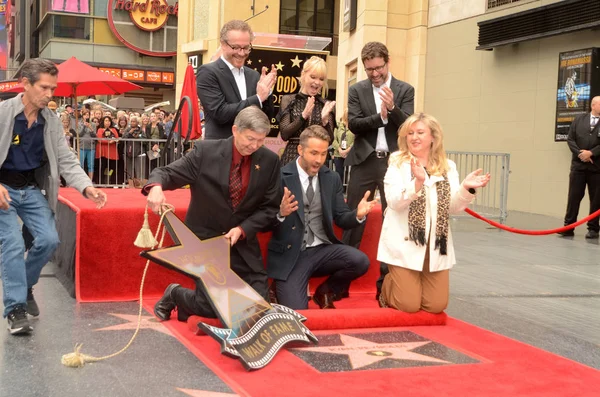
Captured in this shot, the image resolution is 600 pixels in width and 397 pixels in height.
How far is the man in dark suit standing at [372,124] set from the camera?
20.5ft

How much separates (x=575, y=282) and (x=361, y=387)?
4.36m

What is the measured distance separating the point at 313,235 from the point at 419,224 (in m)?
0.85

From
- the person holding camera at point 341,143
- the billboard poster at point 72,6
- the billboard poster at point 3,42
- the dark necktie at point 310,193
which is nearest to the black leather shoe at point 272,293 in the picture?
the dark necktie at point 310,193

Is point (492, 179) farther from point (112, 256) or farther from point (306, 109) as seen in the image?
point (112, 256)

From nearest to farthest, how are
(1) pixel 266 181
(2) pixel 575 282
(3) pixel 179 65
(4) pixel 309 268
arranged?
(1) pixel 266 181 < (4) pixel 309 268 < (2) pixel 575 282 < (3) pixel 179 65

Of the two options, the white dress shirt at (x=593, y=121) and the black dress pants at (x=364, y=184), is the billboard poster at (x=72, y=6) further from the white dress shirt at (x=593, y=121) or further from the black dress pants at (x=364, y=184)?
the black dress pants at (x=364, y=184)

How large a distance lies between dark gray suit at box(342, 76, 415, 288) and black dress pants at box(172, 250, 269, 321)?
3.91ft

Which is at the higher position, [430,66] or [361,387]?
[430,66]

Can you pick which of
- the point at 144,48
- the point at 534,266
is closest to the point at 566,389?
the point at 534,266

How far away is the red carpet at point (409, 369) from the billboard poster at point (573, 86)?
→ 28.5 ft

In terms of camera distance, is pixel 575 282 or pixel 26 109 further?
pixel 575 282

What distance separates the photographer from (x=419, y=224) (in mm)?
5586

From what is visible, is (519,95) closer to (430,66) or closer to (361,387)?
(430,66)

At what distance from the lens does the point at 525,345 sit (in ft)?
16.7
